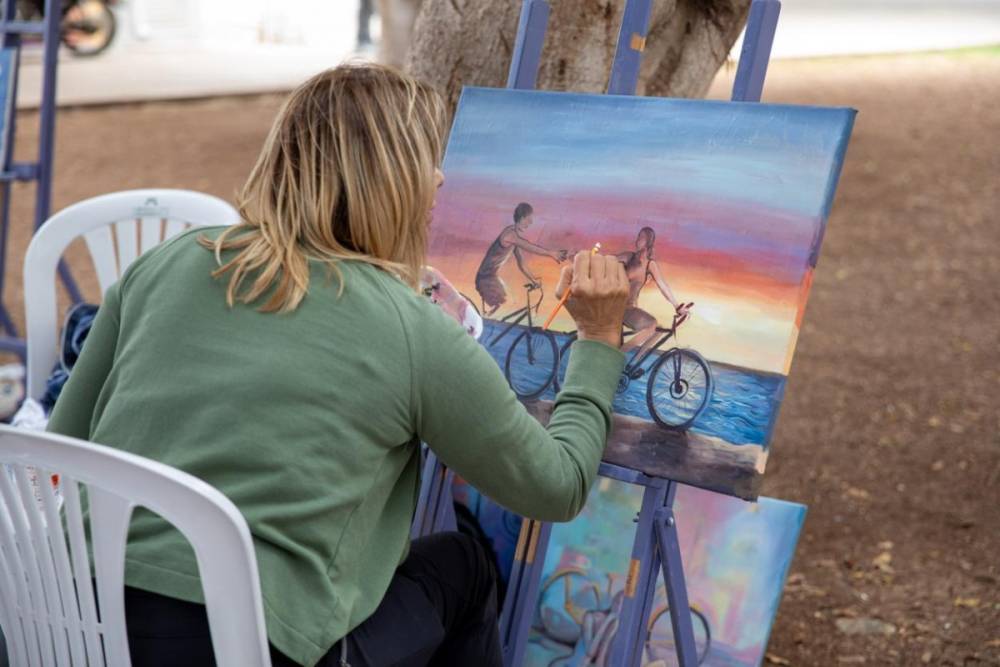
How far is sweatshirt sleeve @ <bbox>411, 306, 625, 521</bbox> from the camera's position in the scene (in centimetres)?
139

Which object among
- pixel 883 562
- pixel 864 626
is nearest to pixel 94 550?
pixel 864 626

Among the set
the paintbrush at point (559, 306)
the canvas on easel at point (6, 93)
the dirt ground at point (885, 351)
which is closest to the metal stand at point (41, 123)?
the canvas on easel at point (6, 93)

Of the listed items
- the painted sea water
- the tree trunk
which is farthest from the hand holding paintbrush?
the tree trunk

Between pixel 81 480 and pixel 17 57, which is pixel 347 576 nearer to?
pixel 81 480

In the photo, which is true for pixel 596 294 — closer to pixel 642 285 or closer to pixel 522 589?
pixel 642 285

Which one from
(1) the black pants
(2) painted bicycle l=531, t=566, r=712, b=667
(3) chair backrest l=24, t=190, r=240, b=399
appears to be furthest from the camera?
(3) chair backrest l=24, t=190, r=240, b=399

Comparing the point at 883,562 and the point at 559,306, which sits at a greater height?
the point at 559,306

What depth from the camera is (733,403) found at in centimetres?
175

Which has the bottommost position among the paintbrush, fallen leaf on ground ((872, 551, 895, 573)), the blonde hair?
fallen leaf on ground ((872, 551, 895, 573))

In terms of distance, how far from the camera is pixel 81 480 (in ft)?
4.31

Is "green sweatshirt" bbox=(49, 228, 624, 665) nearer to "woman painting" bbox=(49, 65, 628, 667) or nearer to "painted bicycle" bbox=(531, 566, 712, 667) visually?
"woman painting" bbox=(49, 65, 628, 667)

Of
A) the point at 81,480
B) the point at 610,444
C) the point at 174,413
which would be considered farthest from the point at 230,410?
the point at 610,444

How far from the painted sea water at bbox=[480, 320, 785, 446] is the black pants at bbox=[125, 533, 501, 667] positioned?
348 millimetres

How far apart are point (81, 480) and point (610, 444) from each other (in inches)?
32.5
